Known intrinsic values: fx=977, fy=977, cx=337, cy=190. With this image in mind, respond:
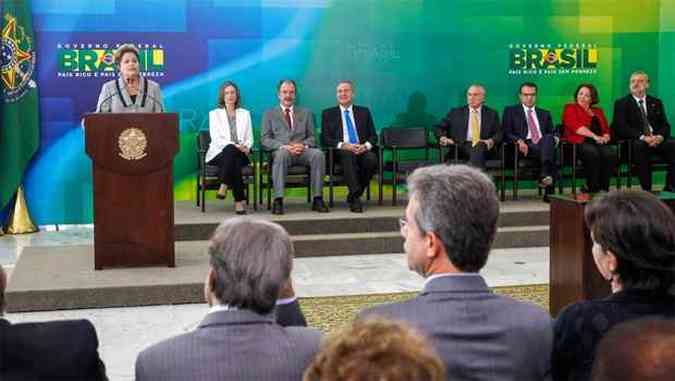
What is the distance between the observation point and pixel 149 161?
6.10 m

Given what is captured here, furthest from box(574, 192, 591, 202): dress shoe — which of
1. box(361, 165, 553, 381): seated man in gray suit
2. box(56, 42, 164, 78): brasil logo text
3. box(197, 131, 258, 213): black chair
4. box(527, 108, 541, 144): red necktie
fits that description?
box(56, 42, 164, 78): brasil logo text

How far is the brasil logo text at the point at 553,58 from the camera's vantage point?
32.7 feet

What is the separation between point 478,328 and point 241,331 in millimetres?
520

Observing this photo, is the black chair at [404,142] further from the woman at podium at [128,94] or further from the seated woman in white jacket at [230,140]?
the woman at podium at [128,94]

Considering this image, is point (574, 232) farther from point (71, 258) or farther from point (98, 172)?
point (71, 258)

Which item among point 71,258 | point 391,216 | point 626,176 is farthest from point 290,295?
point 626,176

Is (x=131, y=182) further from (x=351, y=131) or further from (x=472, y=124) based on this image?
(x=472, y=124)

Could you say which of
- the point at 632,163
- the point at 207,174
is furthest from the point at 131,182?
the point at 632,163

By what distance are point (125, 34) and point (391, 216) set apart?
3.03 meters

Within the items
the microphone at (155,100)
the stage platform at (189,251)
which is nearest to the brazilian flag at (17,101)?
the stage platform at (189,251)

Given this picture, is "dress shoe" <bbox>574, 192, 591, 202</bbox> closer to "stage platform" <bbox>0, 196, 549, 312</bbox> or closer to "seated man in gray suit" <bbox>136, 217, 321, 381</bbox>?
"stage platform" <bbox>0, 196, 549, 312</bbox>

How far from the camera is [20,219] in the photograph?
8.77m

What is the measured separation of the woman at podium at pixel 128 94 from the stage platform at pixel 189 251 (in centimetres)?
107

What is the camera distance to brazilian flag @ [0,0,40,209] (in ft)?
28.3
